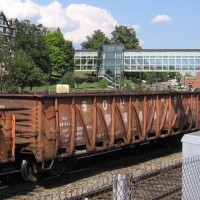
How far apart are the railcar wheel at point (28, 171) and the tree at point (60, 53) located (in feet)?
275

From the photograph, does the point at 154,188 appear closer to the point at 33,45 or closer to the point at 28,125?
the point at 28,125

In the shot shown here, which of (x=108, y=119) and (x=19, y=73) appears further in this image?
(x=19, y=73)

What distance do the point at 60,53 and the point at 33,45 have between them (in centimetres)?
1272

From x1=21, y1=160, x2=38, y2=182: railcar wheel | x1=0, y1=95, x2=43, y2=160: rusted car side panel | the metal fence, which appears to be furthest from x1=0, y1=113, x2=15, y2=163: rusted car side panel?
the metal fence

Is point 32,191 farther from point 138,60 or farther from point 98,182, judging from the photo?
point 138,60

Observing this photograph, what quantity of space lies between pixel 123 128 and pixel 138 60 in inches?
3393

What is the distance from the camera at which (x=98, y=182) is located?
11.9 m

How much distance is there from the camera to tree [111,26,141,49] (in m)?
136

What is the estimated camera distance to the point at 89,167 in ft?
47.3

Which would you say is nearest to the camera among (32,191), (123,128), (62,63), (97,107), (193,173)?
(193,173)

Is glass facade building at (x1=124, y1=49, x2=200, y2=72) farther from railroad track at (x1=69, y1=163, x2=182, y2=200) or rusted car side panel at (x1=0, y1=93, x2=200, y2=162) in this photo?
railroad track at (x1=69, y1=163, x2=182, y2=200)

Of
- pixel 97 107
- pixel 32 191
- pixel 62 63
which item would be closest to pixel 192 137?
pixel 32 191

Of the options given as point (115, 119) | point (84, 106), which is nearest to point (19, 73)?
point (115, 119)

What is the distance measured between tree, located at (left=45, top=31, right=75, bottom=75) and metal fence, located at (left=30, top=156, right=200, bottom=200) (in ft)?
277
